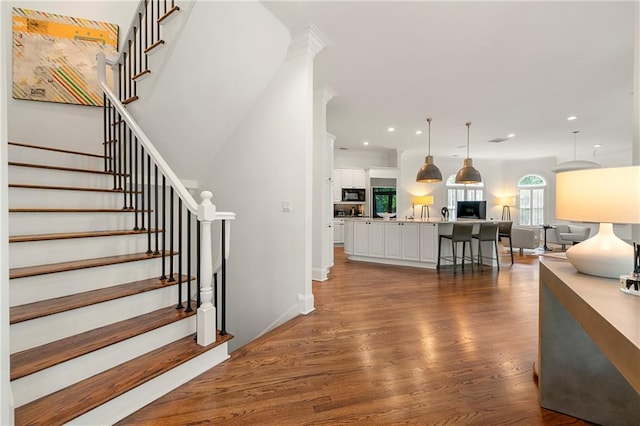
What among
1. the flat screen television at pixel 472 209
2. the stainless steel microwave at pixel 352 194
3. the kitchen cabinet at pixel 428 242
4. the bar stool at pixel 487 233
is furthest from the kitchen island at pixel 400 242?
the flat screen television at pixel 472 209

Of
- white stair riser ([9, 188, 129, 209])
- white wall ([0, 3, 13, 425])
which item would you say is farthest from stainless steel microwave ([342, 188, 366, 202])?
white wall ([0, 3, 13, 425])

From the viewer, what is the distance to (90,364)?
62.5 inches

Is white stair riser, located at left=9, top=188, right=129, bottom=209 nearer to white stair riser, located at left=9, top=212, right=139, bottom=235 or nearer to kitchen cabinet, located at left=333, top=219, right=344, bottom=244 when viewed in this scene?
white stair riser, located at left=9, top=212, right=139, bottom=235

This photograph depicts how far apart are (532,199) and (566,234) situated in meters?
2.52

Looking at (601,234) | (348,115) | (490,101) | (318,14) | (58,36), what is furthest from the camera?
(348,115)

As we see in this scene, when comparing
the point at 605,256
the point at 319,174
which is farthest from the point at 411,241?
the point at 605,256

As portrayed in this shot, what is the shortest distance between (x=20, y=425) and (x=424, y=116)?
621 centimetres

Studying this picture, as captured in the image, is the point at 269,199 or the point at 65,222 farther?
the point at 269,199

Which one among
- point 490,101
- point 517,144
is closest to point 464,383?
point 490,101

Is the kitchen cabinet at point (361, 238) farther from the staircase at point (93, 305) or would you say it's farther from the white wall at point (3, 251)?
the white wall at point (3, 251)

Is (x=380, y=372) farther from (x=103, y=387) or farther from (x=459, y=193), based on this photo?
(x=459, y=193)

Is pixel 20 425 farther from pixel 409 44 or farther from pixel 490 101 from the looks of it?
pixel 490 101

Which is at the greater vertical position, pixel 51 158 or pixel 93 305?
pixel 51 158

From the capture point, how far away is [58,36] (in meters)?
3.57
